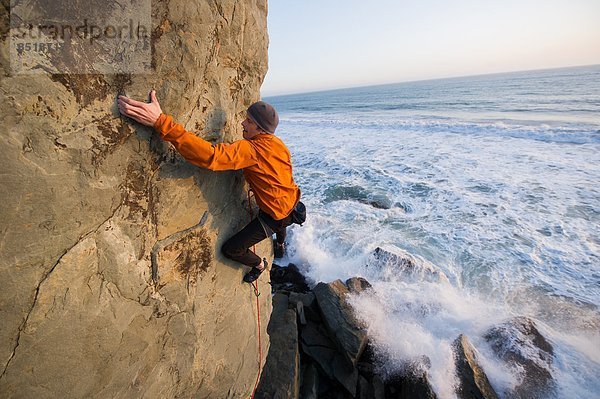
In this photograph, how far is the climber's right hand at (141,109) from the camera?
2047 mm

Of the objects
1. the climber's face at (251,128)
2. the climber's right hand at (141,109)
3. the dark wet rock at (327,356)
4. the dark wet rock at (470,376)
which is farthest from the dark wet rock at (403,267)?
the climber's right hand at (141,109)

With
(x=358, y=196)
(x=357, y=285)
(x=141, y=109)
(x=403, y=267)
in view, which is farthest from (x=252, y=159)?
(x=358, y=196)

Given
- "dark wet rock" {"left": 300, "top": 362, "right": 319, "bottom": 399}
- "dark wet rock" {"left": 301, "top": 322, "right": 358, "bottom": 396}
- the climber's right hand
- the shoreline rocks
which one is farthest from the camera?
"dark wet rock" {"left": 301, "top": 322, "right": 358, "bottom": 396}

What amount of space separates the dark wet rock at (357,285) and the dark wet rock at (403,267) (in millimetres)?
856

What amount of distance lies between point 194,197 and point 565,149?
58.0 ft

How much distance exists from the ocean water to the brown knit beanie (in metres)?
3.65

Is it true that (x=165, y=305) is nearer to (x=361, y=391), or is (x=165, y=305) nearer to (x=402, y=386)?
(x=361, y=391)

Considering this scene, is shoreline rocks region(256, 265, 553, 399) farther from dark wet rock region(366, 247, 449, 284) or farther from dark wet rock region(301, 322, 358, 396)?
dark wet rock region(366, 247, 449, 284)

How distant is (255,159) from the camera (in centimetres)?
269

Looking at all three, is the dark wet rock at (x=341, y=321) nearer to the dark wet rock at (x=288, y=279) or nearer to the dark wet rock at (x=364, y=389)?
the dark wet rock at (x=364, y=389)

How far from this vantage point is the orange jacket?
221 cm

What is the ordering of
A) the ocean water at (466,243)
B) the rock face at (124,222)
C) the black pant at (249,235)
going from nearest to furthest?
1. the rock face at (124,222)
2. the black pant at (249,235)
3. the ocean water at (466,243)

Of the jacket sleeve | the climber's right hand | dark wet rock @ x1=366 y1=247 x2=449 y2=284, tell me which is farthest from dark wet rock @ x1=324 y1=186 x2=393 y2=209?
the climber's right hand

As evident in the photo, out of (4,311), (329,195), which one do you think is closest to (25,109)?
(4,311)
